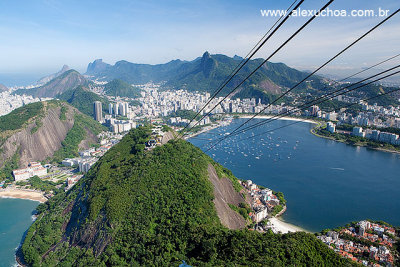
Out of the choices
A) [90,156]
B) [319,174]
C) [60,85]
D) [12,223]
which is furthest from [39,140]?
[60,85]

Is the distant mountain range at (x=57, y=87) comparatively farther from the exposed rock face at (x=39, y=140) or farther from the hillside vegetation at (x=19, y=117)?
the exposed rock face at (x=39, y=140)

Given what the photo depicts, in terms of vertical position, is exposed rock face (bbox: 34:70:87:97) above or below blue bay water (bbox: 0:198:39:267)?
above

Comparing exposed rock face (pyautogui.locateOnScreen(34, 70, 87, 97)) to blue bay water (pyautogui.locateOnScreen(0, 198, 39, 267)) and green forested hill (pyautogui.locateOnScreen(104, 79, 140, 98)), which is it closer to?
green forested hill (pyautogui.locateOnScreen(104, 79, 140, 98))

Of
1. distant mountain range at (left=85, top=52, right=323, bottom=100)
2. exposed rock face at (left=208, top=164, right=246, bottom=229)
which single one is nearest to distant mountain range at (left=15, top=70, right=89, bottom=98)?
distant mountain range at (left=85, top=52, right=323, bottom=100)

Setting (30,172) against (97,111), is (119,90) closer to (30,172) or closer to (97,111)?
(97,111)

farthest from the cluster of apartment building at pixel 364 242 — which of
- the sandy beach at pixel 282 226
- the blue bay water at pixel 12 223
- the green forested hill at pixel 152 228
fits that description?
the blue bay water at pixel 12 223

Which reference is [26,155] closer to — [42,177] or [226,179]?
[42,177]
